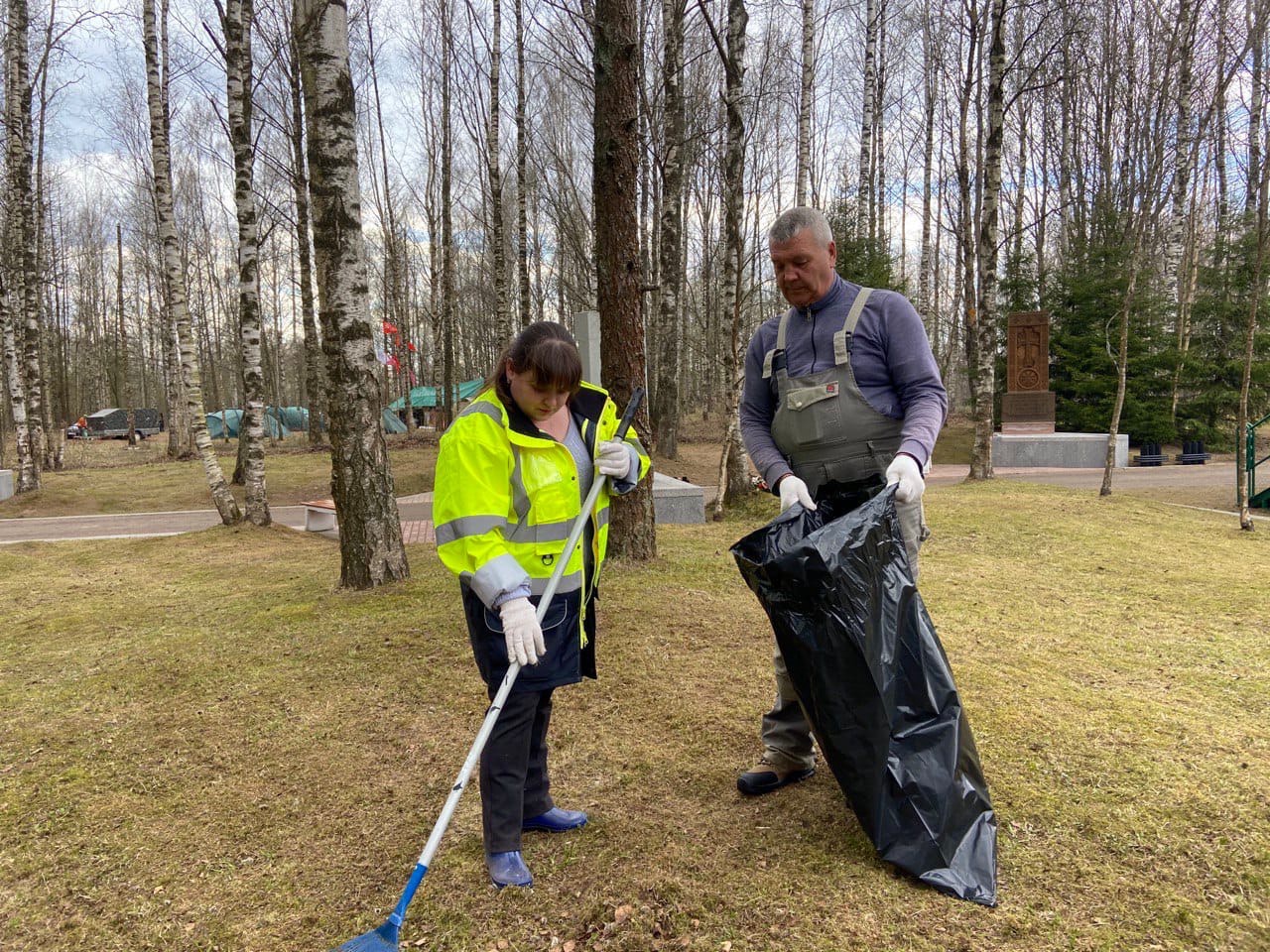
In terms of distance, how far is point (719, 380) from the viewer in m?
32.0

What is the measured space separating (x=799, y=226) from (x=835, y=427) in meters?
0.67

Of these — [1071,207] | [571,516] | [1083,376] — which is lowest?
[571,516]

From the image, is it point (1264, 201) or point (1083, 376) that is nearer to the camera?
point (1264, 201)

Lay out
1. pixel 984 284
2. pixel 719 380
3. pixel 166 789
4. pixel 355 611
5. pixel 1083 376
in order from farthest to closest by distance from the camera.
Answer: pixel 719 380
pixel 1083 376
pixel 984 284
pixel 355 611
pixel 166 789

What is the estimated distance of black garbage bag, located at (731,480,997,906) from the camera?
2.16 meters

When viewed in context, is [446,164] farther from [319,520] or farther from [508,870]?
[508,870]

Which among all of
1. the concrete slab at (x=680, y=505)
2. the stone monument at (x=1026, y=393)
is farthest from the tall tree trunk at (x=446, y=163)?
the stone monument at (x=1026, y=393)

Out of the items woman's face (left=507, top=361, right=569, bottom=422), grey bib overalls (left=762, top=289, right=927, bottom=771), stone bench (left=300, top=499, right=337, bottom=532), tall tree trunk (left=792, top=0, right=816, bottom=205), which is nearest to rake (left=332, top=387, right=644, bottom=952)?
woman's face (left=507, top=361, right=569, bottom=422)

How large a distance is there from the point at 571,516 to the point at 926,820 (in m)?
1.33

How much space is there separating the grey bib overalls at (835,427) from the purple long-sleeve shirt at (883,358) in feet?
0.09

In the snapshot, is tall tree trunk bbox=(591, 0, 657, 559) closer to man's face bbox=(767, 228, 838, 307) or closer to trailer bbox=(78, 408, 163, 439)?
man's face bbox=(767, 228, 838, 307)

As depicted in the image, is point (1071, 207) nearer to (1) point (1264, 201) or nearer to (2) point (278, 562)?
(1) point (1264, 201)

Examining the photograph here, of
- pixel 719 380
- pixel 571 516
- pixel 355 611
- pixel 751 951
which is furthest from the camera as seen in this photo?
pixel 719 380

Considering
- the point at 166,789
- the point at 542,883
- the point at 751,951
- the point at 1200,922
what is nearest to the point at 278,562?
the point at 166,789
